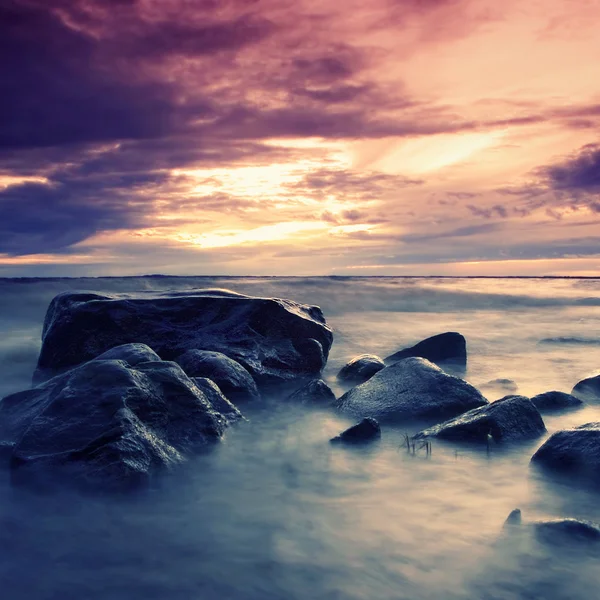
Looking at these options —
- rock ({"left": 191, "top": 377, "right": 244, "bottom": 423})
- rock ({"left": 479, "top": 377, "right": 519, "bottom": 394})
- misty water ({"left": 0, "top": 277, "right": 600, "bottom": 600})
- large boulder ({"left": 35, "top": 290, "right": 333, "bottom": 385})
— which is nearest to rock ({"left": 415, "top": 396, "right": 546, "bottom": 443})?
misty water ({"left": 0, "top": 277, "right": 600, "bottom": 600})

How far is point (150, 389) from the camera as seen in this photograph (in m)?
4.95

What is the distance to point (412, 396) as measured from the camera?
20.1 feet

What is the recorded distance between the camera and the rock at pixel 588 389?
7.28m

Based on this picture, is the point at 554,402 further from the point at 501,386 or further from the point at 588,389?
the point at 501,386

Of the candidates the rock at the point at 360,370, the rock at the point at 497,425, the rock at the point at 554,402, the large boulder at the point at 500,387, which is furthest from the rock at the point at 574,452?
the rock at the point at 360,370

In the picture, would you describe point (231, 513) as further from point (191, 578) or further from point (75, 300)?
point (75, 300)

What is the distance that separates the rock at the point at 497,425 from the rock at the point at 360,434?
1.29 ft

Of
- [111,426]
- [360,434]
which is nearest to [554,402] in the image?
[360,434]

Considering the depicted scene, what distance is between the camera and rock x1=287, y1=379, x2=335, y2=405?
6.69m

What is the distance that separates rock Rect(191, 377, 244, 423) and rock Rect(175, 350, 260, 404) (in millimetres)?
711

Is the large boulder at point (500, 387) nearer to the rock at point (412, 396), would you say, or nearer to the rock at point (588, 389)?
the rock at point (588, 389)

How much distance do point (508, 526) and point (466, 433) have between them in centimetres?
164

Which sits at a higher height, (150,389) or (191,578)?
(150,389)

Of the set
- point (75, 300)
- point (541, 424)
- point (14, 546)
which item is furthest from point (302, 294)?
point (14, 546)
